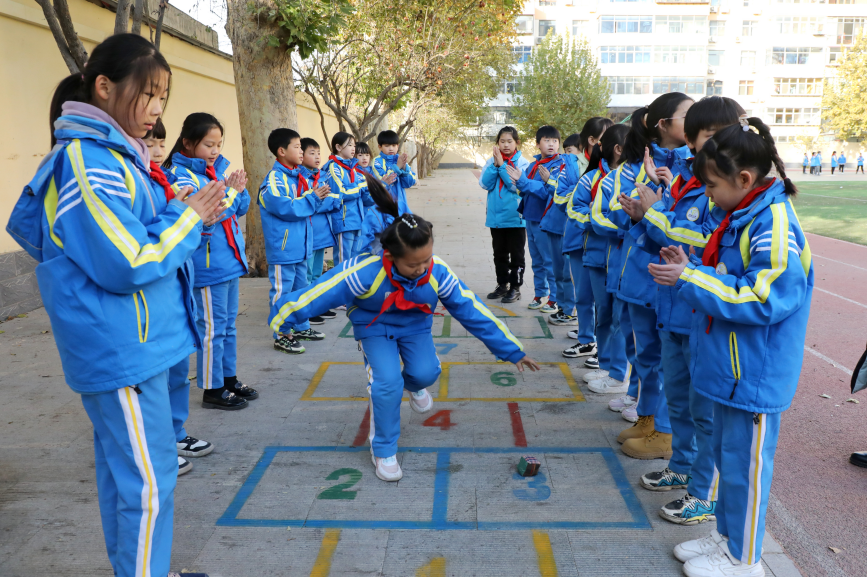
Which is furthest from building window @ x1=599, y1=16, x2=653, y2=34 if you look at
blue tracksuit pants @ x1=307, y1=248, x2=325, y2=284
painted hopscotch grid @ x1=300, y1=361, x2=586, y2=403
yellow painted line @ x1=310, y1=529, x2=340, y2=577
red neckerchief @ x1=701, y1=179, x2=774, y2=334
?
yellow painted line @ x1=310, y1=529, x2=340, y2=577

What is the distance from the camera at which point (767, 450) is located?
7.95ft

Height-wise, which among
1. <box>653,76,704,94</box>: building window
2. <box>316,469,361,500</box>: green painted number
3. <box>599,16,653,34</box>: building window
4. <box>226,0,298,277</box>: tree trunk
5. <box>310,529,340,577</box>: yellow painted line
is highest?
<box>599,16,653,34</box>: building window

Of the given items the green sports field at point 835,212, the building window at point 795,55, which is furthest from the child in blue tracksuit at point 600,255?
the building window at point 795,55

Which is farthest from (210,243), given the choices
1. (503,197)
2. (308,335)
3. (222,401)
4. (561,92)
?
(561,92)

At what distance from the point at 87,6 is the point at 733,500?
837 cm

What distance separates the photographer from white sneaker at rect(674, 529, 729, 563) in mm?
2639

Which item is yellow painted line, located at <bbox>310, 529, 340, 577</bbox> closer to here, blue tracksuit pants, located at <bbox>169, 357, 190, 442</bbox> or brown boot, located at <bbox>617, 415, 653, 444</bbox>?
blue tracksuit pants, located at <bbox>169, 357, 190, 442</bbox>

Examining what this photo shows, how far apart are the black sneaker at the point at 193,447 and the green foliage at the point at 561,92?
3429 cm

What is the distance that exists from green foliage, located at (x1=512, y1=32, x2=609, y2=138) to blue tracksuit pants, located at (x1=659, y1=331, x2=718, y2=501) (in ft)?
112

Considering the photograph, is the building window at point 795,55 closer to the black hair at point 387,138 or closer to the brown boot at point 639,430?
the black hair at point 387,138

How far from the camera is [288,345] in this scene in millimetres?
5711

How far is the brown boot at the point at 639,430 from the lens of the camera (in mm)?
3760

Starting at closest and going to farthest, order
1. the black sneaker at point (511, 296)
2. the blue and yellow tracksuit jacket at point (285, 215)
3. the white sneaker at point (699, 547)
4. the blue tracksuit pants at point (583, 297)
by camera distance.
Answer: the white sneaker at point (699, 547) → the blue tracksuit pants at point (583, 297) → the blue and yellow tracksuit jacket at point (285, 215) → the black sneaker at point (511, 296)

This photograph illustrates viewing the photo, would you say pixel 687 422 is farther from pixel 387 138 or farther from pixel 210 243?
pixel 387 138
